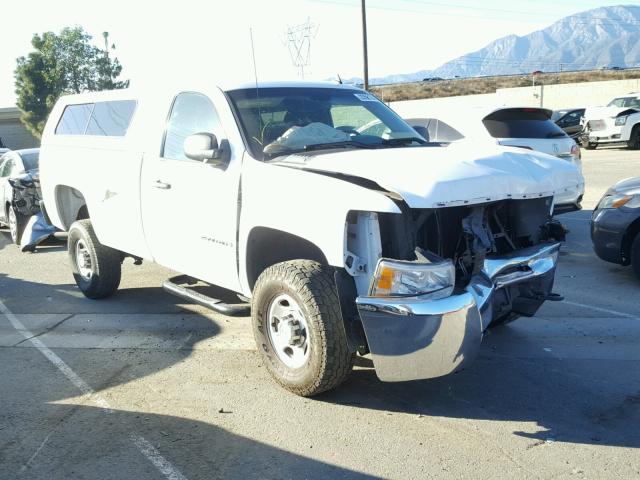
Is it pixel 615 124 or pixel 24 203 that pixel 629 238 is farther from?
pixel 615 124

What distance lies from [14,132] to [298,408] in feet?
170

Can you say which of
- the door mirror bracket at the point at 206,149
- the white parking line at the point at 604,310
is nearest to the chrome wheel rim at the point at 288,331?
the door mirror bracket at the point at 206,149

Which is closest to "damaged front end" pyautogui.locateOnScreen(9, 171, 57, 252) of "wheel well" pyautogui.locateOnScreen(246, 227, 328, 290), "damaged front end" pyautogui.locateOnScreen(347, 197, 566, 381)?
"wheel well" pyautogui.locateOnScreen(246, 227, 328, 290)

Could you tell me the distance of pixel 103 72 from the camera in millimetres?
43906

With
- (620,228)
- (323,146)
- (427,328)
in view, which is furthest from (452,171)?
(620,228)

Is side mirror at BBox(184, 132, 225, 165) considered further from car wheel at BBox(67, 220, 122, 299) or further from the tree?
the tree

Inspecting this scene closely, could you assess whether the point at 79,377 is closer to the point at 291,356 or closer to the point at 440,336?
the point at 291,356

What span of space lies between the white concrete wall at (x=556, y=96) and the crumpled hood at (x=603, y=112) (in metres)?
15.3

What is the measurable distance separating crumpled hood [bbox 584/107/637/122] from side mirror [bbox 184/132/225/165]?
22.6 m

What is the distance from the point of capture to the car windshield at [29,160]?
38.1 ft

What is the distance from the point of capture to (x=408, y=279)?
3652 mm

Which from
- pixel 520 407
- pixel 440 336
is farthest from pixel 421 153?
pixel 520 407

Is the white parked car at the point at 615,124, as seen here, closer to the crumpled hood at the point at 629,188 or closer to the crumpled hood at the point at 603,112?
the crumpled hood at the point at 603,112

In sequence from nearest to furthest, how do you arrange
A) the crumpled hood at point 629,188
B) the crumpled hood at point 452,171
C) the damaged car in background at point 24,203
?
1. the crumpled hood at point 452,171
2. the crumpled hood at point 629,188
3. the damaged car in background at point 24,203
